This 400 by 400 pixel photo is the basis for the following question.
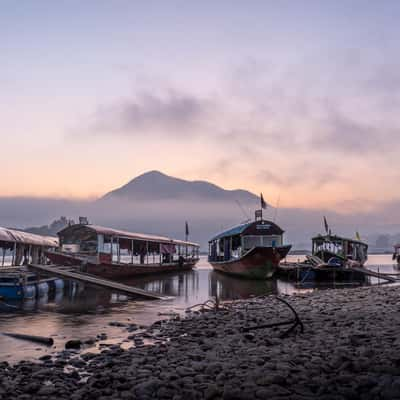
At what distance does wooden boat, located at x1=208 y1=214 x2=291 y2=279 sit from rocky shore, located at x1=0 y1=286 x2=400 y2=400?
1192 inches

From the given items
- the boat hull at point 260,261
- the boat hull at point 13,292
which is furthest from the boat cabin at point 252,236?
the boat hull at point 13,292

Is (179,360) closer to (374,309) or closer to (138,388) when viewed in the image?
(138,388)

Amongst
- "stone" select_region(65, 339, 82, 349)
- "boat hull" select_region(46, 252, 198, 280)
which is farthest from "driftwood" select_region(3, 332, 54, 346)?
"boat hull" select_region(46, 252, 198, 280)

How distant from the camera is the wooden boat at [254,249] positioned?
1746 inches

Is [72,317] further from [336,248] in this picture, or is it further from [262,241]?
[336,248]

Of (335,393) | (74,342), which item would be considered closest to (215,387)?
(335,393)

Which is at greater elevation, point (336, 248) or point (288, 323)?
point (336, 248)

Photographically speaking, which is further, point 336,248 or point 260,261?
point 336,248

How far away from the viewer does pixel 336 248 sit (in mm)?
57281

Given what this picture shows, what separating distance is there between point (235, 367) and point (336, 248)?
2028 inches

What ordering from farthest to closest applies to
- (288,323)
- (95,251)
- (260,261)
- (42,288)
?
(260,261)
(95,251)
(42,288)
(288,323)

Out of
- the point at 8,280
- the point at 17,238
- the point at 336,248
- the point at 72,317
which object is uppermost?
the point at 336,248

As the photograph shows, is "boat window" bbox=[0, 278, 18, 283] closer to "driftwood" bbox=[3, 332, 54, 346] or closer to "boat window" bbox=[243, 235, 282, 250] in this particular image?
"driftwood" bbox=[3, 332, 54, 346]

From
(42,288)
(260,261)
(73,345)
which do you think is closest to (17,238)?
(42,288)
